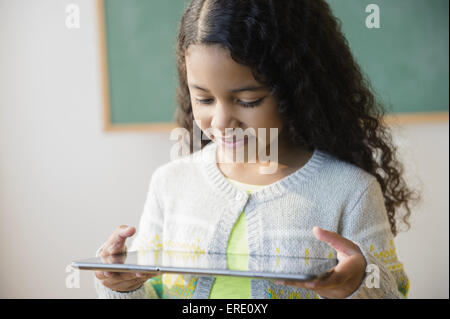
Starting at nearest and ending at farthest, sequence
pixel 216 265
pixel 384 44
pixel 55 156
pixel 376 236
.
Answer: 1. pixel 216 265
2. pixel 376 236
3. pixel 384 44
4. pixel 55 156

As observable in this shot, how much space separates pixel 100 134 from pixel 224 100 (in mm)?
633

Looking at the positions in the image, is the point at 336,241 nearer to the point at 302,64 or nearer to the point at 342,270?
the point at 342,270

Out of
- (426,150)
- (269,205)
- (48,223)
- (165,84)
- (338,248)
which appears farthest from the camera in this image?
(48,223)

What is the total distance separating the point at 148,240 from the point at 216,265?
0.69ft

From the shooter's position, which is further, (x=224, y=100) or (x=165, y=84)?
(x=165, y=84)

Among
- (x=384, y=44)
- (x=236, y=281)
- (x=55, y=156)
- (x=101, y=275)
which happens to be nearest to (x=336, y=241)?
(x=236, y=281)

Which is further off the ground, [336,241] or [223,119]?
[223,119]

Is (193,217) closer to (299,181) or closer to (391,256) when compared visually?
(299,181)

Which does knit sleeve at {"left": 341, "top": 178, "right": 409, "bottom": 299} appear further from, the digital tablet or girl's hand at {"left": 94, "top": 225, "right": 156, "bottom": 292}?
girl's hand at {"left": 94, "top": 225, "right": 156, "bottom": 292}

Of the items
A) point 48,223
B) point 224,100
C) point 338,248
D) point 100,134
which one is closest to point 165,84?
point 100,134

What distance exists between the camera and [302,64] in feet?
2.07

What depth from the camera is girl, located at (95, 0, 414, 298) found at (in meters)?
0.59

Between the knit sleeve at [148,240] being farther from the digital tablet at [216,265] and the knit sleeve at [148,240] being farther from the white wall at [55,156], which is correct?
the white wall at [55,156]
